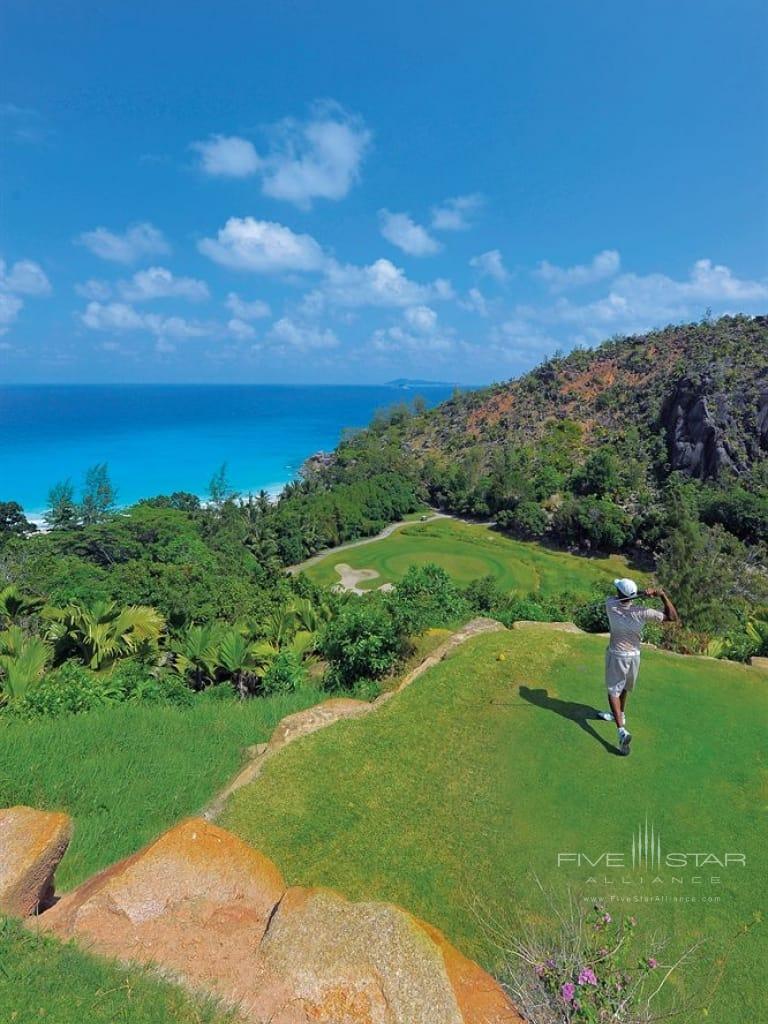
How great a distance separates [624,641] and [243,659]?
9158 mm

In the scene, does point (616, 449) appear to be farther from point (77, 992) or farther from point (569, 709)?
point (77, 992)

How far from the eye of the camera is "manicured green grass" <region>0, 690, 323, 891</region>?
22.8ft

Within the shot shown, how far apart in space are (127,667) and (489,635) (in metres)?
9.00

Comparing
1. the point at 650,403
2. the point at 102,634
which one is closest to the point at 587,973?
the point at 102,634

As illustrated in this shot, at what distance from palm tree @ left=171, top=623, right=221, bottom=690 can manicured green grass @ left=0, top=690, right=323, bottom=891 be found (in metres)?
2.59

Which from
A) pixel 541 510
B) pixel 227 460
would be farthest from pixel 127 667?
pixel 227 460

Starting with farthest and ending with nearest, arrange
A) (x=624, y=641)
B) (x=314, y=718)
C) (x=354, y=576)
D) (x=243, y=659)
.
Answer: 1. (x=354, y=576)
2. (x=243, y=659)
3. (x=314, y=718)
4. (x=624, y=641)

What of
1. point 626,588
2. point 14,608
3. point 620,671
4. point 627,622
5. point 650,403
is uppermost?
point 650,403

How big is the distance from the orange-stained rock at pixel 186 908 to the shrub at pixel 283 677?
250 inches

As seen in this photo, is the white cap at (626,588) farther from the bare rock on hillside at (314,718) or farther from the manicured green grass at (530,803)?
the bare rock on hillside at (314,718)

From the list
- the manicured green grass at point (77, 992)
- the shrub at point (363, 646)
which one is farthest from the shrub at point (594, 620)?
the manicured green grass at point (77, 992)

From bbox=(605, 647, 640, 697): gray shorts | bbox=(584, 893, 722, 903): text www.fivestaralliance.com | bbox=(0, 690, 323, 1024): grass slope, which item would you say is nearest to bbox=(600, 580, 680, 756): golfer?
bbox=(605, 647, 640, 697): gray shorts

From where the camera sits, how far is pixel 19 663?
471 inches

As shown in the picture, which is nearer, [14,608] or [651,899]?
[651,899]
